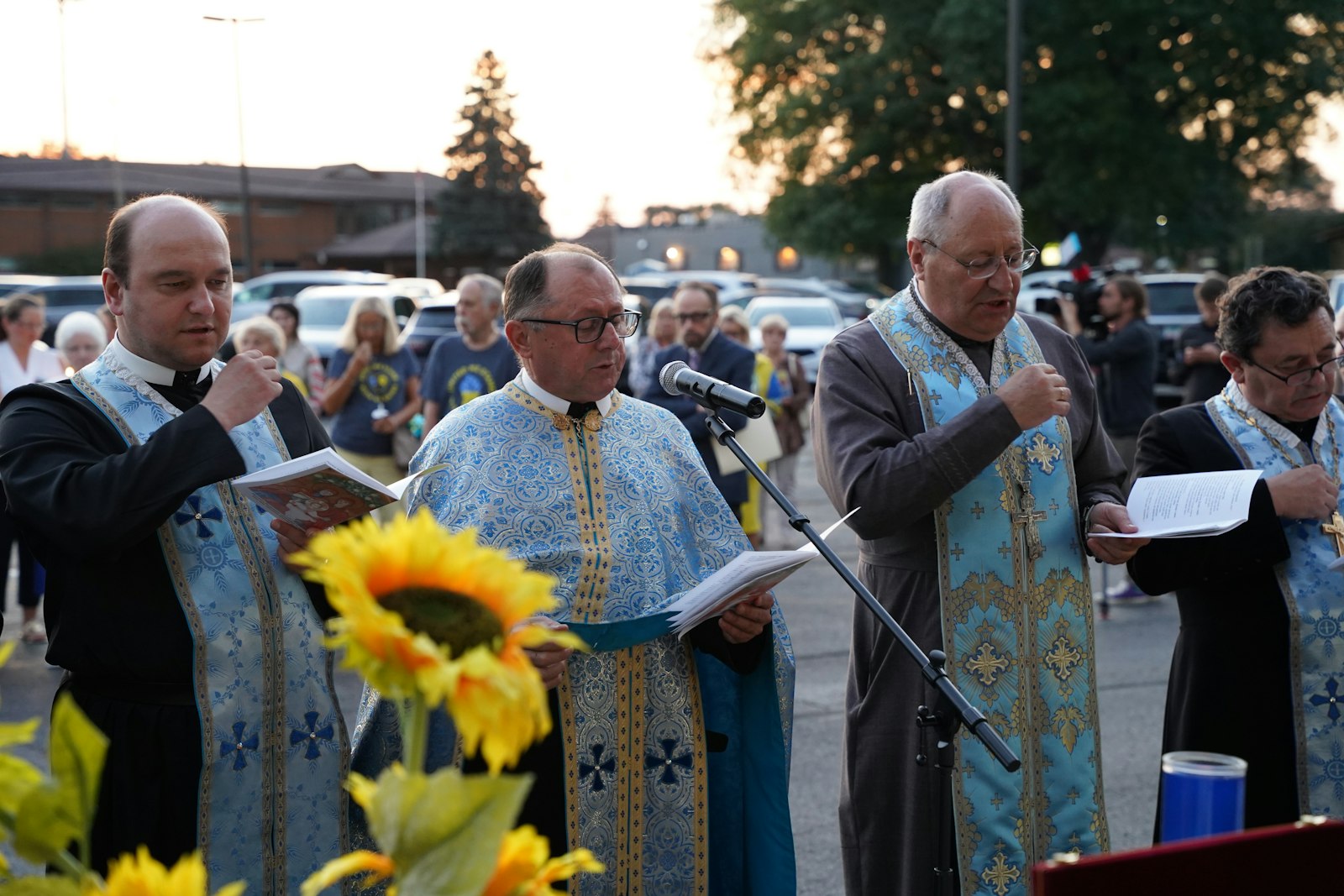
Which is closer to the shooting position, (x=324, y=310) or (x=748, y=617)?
(x=748, y=617)

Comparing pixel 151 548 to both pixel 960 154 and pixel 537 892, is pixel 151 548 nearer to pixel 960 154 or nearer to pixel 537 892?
pixel 537 892

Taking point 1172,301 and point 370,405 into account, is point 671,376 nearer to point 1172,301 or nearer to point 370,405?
point 370,405

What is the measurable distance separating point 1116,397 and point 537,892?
9339 mm

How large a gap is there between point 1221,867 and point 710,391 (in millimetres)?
1720

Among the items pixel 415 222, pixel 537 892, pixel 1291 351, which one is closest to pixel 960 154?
pixel 1291 351

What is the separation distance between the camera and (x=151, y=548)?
2783 millimetres

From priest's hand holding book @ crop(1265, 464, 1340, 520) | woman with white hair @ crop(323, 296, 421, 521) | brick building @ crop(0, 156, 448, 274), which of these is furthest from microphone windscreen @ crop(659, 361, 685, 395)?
brick building @ crop(0, 156, 448, 274)

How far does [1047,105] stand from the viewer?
30.2 meters

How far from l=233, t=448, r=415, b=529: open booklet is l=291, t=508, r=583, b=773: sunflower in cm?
141

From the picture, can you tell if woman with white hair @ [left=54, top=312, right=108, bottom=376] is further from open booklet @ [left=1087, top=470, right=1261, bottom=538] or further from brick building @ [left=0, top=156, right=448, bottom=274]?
brick building @ [left=0, top=156, right=448, bottom=274]

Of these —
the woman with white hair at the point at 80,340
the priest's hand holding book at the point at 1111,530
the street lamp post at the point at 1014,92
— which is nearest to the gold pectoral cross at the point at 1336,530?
the priest's hand holding book at the point at 1111,530

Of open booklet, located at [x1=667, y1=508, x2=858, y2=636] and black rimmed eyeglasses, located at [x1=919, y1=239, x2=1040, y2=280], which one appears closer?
open booklet, located at [x1=667, y1=508, x2=858, y2=636]

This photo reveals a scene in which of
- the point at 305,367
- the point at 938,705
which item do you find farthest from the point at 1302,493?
the point at 305,367

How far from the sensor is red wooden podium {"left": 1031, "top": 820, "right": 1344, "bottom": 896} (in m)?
1.52
